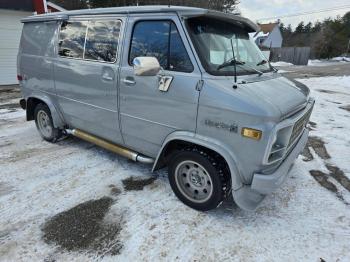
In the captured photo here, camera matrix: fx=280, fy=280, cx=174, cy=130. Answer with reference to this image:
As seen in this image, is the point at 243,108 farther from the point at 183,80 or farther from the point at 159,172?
the point at 159,172

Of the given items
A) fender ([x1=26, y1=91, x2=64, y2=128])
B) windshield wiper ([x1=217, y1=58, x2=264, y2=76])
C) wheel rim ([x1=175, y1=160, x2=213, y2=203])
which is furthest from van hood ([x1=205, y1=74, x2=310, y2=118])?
fender ([x1=26, y1=91, x2=64, y2=128])

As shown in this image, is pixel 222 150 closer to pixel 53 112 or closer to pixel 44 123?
pixel 53 112

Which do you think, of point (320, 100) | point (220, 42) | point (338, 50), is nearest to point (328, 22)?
point (338, 50)

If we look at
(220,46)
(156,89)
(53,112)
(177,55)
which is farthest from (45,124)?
(220,46)

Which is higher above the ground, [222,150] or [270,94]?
[270,94]

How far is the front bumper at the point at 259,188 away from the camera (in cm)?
273

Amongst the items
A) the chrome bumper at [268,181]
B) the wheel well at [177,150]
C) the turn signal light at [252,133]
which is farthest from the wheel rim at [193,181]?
the turn signal light at [252,133]

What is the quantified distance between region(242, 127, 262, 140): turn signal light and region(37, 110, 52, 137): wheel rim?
3885 mm

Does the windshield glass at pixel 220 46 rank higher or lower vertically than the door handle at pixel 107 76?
higher

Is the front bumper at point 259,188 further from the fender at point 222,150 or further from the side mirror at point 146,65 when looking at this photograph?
the side mirror at point 146,65

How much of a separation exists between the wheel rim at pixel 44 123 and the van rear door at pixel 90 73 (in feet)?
2.48

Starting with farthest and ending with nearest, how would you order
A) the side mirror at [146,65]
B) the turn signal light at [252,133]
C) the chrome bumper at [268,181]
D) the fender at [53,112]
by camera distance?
1. the fender at [53,112]
2. the side mirror at [146,65]
3. the chrome bumper at [268,181]
4. the turn signal light at [252,133]

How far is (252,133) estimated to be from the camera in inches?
104

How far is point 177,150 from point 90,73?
5.61 ft
